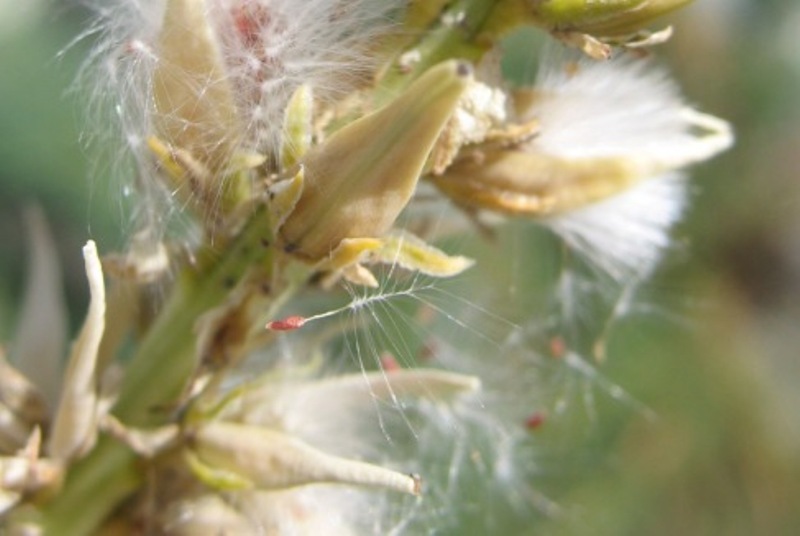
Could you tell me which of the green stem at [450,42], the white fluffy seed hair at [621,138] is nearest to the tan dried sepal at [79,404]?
the green stem at [450,42]

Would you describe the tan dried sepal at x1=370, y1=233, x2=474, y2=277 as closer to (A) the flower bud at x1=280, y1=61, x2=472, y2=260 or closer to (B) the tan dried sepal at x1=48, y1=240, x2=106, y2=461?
(A) the flower bud at x1=280, y1=61, x2=472, y2=260

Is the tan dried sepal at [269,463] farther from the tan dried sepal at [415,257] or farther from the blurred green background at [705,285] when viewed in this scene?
the blurred green background at [705,285]

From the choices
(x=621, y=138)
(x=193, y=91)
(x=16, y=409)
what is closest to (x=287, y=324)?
(x=193, y=91)

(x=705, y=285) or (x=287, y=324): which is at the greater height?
(x=287, y=324)

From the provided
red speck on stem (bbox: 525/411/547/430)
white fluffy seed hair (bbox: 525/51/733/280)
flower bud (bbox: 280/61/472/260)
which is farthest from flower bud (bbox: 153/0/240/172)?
red speck on stem (bbox: 525/411/547/430)

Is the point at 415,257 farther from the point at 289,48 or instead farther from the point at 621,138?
the point at 621,138

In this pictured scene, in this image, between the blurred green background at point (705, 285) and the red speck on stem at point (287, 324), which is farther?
the blurred green background at point (705, 285)

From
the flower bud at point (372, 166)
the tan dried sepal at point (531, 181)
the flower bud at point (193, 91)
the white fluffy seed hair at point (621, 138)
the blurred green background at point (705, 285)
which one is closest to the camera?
the flower bud at point (372, 166)
